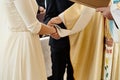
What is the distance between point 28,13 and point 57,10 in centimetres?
46

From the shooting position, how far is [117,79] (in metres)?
1.51

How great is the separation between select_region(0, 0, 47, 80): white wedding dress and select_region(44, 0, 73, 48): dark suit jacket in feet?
1.03

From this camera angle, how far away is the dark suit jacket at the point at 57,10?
1.57 metres

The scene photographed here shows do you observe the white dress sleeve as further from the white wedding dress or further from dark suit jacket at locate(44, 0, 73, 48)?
dark suit jacket at locate(44, 0, 73, 48)

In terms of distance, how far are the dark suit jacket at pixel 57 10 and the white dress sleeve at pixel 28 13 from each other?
1.15 ft

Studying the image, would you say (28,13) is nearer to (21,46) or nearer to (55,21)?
(21,46)

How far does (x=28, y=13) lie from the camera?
47.4 inches

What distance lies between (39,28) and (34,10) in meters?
0.11

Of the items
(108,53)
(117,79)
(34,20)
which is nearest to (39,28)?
(34,20)

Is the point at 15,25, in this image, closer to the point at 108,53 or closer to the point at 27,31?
the point at 27,31

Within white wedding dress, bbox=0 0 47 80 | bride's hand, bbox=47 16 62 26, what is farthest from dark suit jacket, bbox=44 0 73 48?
white wedding dress, bbox=0 0 47 80

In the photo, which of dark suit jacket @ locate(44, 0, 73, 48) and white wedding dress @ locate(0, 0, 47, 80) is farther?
dark suit jacket @ locate(44, 0, 73, 48)

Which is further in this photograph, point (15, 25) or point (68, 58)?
point (68, 58)

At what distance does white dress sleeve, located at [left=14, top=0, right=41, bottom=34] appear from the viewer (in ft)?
3.87
